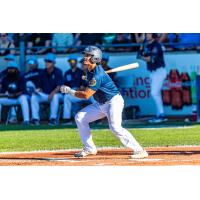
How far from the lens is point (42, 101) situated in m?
18.4

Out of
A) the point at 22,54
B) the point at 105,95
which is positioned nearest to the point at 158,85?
the point at 22,54

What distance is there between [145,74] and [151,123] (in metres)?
1.75

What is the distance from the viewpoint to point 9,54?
62.8 ft

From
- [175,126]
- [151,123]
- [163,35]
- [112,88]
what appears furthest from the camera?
[163,35]

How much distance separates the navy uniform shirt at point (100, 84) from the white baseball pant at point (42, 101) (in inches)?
293

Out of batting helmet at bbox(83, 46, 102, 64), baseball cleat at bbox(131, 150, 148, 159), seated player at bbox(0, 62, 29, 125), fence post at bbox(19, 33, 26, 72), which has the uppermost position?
fence post at bbox(19, 33, 26, 72)

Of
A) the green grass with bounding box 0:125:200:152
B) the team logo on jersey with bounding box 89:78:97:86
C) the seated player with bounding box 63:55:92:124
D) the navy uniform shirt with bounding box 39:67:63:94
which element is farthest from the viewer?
the navy uniform shirt with bounding box 39:67:63:94

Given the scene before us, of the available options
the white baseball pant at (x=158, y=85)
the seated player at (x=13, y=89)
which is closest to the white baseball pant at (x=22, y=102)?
the seated player at (x=13, y=89)

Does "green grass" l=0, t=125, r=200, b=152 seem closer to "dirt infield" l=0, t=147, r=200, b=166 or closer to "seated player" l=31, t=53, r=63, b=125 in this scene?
"dirt infield" l=0, t=147, r=200, b=166

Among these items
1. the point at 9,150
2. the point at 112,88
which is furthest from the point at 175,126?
the point at 112,88

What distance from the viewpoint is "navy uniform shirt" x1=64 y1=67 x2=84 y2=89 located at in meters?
17.9

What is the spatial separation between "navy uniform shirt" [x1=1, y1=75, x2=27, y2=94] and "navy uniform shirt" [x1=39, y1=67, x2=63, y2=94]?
449 millimetres

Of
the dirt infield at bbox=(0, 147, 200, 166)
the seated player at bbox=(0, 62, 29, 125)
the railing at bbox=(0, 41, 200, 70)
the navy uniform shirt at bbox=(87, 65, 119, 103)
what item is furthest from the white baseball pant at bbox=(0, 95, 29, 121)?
the navy uniform shirt at bbox=(87, 65, 119, 103)

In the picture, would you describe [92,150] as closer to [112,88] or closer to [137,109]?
[112,88]
